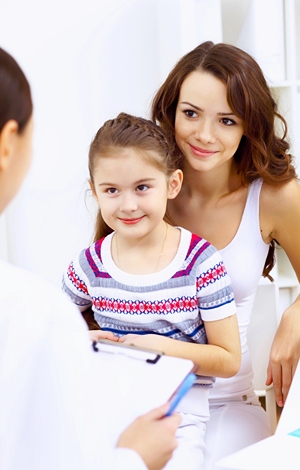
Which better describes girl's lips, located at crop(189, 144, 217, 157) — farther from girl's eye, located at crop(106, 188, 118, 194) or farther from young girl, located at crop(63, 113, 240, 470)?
girl's eye, located at crop(106, 188, 118, 194)

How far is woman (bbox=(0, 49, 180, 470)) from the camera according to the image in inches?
33.2

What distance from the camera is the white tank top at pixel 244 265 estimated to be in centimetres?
179

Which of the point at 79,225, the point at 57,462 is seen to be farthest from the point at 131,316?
the point at 79,225

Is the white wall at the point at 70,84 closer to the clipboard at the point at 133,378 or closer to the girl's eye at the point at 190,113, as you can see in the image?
the girl's eye at the point at 190,113

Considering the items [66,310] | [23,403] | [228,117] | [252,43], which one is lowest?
[23,403]

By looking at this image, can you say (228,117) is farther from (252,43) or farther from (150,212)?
(252,43)

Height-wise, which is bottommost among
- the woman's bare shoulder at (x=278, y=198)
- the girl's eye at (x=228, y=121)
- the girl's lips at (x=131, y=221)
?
the woman's bare shoulder at (x=278, y=198)

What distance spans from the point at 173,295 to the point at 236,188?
1.60 ft

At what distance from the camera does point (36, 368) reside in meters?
0.85

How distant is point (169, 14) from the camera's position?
7.98ft

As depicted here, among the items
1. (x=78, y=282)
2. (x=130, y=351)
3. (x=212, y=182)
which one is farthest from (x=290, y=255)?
(x=130, y=351)

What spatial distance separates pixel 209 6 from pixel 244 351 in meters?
1.22

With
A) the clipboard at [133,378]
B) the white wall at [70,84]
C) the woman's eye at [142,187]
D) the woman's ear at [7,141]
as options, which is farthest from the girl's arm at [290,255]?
the woman's ear at [7,141]

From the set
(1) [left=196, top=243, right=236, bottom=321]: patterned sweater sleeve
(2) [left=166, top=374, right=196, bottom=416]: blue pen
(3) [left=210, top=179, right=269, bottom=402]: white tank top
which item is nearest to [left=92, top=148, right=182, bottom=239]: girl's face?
(1) [left=196, top=243, right=236, bottom=321]: patterned sweater sleeve
